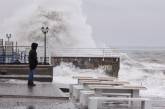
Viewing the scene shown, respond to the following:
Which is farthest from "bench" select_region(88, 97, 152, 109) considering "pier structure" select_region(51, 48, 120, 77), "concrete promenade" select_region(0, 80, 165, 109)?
"pier structure" select_region(51, 48, 120, 77)

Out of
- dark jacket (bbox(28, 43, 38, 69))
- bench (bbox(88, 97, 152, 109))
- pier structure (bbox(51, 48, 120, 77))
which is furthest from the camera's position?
pier structure (bbox(51, 48, 120, 77))

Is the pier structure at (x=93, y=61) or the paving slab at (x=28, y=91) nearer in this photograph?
the paving slab at (x=28, y=91)

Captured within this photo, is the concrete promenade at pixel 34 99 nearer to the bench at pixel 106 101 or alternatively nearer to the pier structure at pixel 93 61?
the bench at pixel 106 101

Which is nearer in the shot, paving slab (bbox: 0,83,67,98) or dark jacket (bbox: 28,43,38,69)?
paving slab (bbox: 0,83,67,98)

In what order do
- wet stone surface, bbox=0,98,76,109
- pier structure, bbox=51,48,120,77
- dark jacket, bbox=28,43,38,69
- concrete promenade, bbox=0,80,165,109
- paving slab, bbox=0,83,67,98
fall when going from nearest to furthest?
wet stone surface, bbox=0,98,76,109 → concrete promenade, bbox=0,80,165,109 → paving slab, bbox=0,83,67,98 → dark jacket, bbox=28,43,38,69 → pier structure, bbox=51,48,120,77

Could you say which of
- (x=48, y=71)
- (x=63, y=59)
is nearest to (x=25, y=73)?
(x=48, y=71)

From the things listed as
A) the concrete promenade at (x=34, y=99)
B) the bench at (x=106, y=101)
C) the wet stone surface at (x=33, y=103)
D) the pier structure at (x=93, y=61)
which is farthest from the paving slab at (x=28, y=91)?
the pier structure at (x=93, y=61)

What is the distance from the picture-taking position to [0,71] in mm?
22234

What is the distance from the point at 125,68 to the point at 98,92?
1518 inches

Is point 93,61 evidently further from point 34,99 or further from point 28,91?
point 34,99

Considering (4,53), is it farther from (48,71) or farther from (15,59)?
(48,71)

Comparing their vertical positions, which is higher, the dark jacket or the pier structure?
the dark jacket

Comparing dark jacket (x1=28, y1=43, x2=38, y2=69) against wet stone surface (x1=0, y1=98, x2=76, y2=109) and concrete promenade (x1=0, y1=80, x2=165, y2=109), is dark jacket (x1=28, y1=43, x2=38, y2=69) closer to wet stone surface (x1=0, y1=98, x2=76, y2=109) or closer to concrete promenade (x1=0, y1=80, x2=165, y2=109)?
concrete promenade (x1=0, y1=80, x2=165, y2=109)

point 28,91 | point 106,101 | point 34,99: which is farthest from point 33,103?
point 28,91
